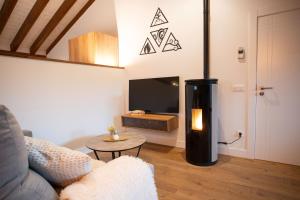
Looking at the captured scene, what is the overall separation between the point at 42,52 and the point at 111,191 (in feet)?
20.4

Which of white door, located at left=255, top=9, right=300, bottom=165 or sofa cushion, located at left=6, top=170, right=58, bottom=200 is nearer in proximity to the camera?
sofa cushion, located at left=6, top=170, right=58, bottom=200

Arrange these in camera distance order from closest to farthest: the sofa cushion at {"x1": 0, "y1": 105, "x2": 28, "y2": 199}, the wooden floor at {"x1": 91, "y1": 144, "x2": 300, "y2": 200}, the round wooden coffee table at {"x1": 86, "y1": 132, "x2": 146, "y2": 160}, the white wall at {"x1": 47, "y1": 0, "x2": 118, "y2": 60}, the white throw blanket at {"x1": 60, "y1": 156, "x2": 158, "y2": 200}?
the sofa cushion at {"x1": 0, "y1": 105, "x2": 28, "y2": 199} → the white throw blanket at {"x1": 60, "y1": 156, "x2": 158, "y2": 200} → the wooden floor at {"x1": 91, "y1": 144, "x2": 300, "y2": 200} → the round wooden coffee table at {"x1": 86, "y1": 132, "x2": 146, "y2": 160} → the white wall at {"x1": 47, "y1": 0, "x2": 118, "y2": 60}

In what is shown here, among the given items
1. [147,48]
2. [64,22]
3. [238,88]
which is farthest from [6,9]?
[238,88]

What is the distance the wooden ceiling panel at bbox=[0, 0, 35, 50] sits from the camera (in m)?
4.01

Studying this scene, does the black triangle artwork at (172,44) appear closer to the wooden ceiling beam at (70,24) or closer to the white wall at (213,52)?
the white wall at (213,52)

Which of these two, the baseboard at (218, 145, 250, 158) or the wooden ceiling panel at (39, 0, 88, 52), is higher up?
the wooden ceiling panel at (39, 0, 88, 52)

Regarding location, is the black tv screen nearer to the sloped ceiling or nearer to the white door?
the white door

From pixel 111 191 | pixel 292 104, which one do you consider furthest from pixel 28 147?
pixel 292 104

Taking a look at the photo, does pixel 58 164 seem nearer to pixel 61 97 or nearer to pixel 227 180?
pixel 227 180

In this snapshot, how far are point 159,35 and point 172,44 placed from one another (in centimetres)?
31

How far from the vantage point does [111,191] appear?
34.8 inches

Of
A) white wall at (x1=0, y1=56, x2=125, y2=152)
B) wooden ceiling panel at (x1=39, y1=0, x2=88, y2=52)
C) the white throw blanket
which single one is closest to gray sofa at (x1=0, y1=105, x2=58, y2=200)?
the white throw blanket

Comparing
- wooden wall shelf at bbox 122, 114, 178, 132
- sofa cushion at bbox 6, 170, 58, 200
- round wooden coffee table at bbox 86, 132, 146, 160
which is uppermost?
sofa cushion at bbox 6, 170, 58, 200

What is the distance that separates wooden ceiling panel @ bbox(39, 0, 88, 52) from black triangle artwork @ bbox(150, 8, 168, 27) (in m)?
2.21
